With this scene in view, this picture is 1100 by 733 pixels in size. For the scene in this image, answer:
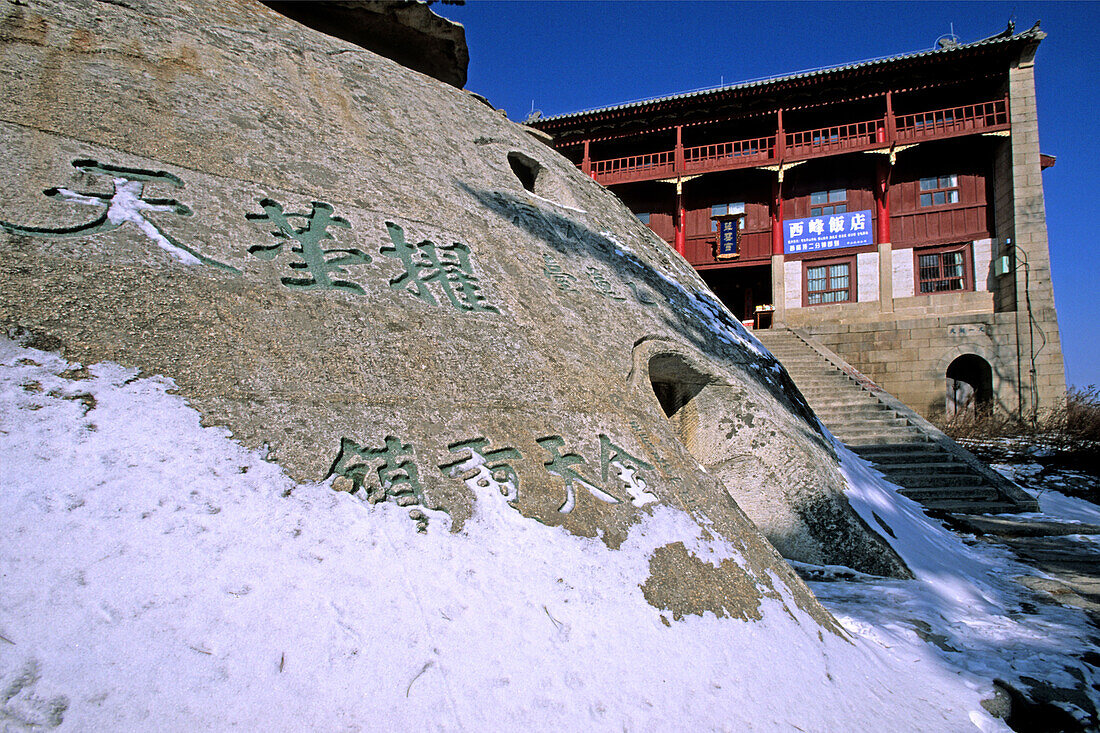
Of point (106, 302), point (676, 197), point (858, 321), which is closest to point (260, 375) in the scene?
point (106, 302)

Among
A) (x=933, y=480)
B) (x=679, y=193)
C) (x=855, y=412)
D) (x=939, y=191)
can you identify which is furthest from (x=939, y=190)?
(x=933, y=480)

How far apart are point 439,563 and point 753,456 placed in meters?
2.53

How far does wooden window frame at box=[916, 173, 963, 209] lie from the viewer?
45.2 ft

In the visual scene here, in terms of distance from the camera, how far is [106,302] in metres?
1.83

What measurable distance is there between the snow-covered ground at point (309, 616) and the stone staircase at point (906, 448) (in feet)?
15.1

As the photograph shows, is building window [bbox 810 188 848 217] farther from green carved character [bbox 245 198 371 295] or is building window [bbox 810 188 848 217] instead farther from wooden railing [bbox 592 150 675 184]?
green carved character [bbox 245 198 371 295]

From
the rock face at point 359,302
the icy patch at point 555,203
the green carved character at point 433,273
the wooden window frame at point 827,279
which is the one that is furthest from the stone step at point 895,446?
the wooden window frame at point 827,279

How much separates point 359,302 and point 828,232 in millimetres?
14483

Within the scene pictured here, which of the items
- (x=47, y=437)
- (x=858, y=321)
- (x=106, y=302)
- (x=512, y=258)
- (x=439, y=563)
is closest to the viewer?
(x=47, y=437)

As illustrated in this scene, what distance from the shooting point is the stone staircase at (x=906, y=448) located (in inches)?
238

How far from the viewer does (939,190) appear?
14.0m

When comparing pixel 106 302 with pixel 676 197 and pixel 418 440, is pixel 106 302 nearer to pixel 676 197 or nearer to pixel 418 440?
pixel 418 440

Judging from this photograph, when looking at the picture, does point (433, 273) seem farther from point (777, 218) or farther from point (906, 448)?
point (777, 218)

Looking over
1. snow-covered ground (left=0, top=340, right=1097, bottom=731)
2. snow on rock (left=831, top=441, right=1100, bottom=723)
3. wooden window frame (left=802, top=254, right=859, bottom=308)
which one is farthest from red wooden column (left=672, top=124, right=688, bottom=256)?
snow-covered ground (left=0, top=340, right=1097, bottom=731)
